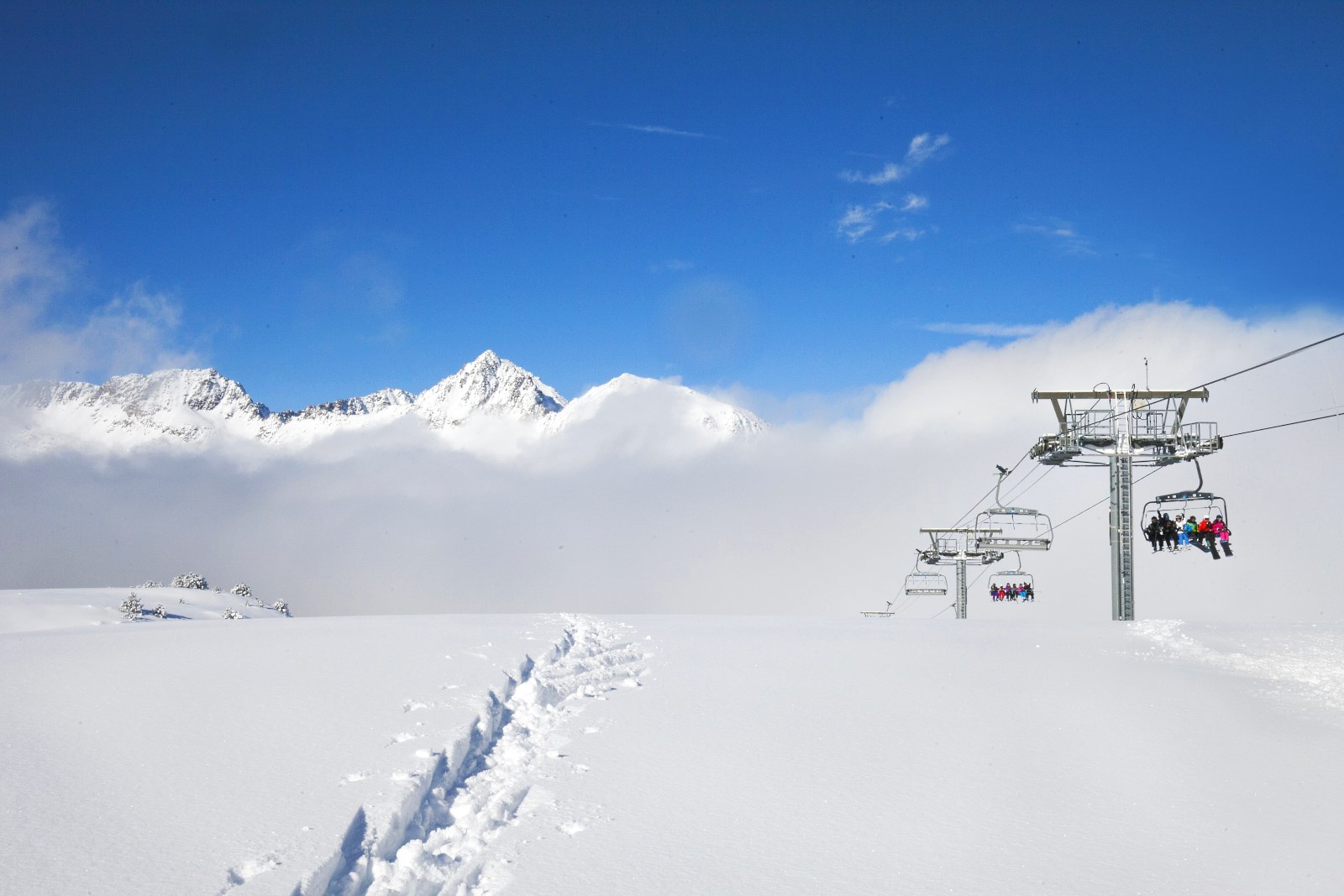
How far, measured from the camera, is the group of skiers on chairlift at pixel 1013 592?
93.8ft

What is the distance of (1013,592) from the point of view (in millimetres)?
28875

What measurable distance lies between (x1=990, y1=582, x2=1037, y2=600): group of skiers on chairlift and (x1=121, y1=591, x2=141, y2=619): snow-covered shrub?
39431mm

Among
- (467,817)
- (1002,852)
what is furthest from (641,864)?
(1002,852)

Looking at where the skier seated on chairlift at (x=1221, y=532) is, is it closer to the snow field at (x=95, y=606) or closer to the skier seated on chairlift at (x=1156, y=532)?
the skier seated on chairlift at (x=1156, y=532)

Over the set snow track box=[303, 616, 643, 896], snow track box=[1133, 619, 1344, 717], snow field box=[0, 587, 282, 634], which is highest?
snow track box=[1133, 619, 1344, 717]

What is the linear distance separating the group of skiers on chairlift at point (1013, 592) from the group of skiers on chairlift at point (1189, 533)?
1185 cm

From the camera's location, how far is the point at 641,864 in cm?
504

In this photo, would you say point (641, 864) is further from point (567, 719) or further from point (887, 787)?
point (567, 719)

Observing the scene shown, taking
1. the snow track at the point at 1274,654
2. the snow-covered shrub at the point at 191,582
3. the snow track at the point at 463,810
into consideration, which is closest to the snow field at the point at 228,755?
the snow track at the point at 463,810

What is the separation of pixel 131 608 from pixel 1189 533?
45393 millimetres

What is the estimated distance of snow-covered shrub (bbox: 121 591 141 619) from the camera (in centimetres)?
4034

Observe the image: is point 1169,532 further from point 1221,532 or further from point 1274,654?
point 1274,654

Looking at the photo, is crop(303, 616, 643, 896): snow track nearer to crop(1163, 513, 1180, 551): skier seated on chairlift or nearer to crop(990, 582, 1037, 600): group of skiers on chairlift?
crop(1163, 513, 1180, 551): skier seated on chairlift

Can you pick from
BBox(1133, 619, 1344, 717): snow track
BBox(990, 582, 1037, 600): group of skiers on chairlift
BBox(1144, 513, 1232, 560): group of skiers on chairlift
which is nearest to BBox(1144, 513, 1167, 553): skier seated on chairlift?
BBox(1144, 513, 1232, 560): group of skiers on chairlift
